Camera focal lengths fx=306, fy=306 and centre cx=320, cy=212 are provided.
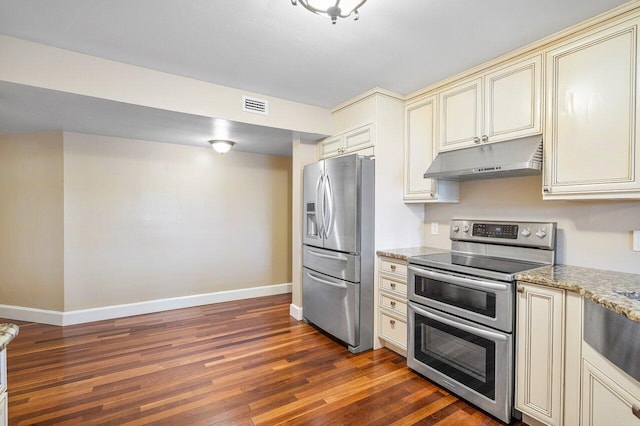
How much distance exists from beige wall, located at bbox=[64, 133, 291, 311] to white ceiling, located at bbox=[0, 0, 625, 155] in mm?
1216

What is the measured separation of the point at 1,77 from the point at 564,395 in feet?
13.0

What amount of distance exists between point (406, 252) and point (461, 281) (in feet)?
2.37

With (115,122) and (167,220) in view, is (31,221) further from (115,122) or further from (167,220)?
(115,122)

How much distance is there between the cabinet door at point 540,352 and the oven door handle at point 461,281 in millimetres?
126

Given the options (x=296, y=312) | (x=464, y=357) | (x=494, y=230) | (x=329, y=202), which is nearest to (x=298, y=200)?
(x=329, y=202)

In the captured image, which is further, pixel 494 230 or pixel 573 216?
pixel 494 230

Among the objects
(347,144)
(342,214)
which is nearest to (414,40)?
(347,144)

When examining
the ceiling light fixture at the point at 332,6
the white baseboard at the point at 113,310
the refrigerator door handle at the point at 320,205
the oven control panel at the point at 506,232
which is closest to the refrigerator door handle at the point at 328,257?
the refrigerator door handle at the point at 320,205

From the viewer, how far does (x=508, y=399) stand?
1.87 metres

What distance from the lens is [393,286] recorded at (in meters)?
2.77

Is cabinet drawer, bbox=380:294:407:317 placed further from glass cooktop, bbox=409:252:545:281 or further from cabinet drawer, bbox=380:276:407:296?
glass cooktop, bbox=409:252:545:281

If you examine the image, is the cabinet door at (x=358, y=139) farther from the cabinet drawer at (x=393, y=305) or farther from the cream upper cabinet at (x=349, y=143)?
the cabinet drawer at (x=393, y=305)

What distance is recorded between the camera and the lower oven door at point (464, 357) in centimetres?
188

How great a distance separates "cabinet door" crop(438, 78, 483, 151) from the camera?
95.2 inches
